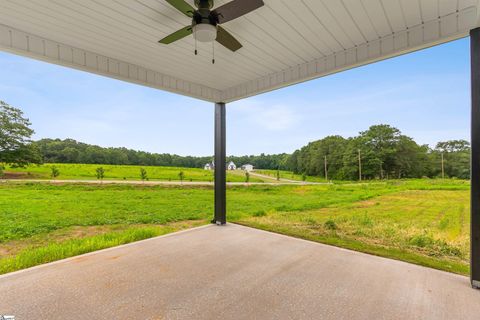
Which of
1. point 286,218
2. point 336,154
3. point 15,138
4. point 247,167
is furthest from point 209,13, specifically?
point 247,167

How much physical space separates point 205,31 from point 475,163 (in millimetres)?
2388

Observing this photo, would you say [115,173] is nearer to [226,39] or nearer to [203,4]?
[226,39]

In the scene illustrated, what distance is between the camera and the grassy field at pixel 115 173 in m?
3.22

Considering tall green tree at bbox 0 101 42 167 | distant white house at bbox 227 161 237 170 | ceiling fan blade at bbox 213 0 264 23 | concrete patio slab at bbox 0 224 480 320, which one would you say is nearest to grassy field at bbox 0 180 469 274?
tall green tree at bbox 0 101 42 167

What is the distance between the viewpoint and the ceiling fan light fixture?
1463 millimetres

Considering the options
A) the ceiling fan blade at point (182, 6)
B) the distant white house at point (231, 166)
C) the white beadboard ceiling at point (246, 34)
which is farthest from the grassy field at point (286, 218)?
the ceiling fan blade at point (182, 6)

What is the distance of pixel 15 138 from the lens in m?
2.98

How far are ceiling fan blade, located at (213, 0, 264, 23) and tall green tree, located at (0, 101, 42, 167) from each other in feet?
10.7

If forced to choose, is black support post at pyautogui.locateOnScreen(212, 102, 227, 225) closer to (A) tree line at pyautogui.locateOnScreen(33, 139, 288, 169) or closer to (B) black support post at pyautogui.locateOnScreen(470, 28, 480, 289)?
(A) tree line at pyautogui.locateOnScreen(33, 139, 288, 169)

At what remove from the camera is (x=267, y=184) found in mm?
5938

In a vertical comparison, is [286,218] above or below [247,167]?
below

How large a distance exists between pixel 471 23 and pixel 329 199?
10.5 feet

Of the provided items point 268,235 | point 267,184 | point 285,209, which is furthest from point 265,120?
point 268,235

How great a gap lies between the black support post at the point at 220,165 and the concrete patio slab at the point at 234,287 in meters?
1.33
